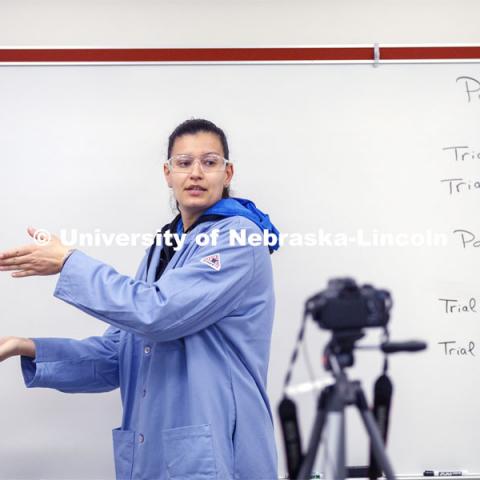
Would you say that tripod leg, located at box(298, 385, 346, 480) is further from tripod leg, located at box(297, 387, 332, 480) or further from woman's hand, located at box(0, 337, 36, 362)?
woman's hand, located at box(0, 337, 36, 362)

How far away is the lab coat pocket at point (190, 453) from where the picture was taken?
928 mm

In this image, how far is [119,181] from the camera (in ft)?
4.44

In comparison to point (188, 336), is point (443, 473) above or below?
below

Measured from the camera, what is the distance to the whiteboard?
131cm

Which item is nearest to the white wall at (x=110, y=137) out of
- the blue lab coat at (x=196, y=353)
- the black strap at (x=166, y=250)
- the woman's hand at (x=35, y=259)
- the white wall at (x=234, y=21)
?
the white wall at (x=234, y=21)

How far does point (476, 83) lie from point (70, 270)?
3.17 feet

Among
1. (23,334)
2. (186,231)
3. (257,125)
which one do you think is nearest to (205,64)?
(257,125)

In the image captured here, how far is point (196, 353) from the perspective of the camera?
38.0 inches

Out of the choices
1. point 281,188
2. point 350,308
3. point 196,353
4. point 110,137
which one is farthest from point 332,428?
point 110,137

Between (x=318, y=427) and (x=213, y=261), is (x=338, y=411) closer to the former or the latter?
(x=318, y=427)

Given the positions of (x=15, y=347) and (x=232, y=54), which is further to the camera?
(x=232, y=54)

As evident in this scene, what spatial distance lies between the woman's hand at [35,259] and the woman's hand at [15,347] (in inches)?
6.4

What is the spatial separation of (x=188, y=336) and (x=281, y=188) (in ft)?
1.62

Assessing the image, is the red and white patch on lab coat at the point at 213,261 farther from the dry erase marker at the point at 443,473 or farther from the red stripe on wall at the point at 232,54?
the dry erase marker at the point at 443,473
